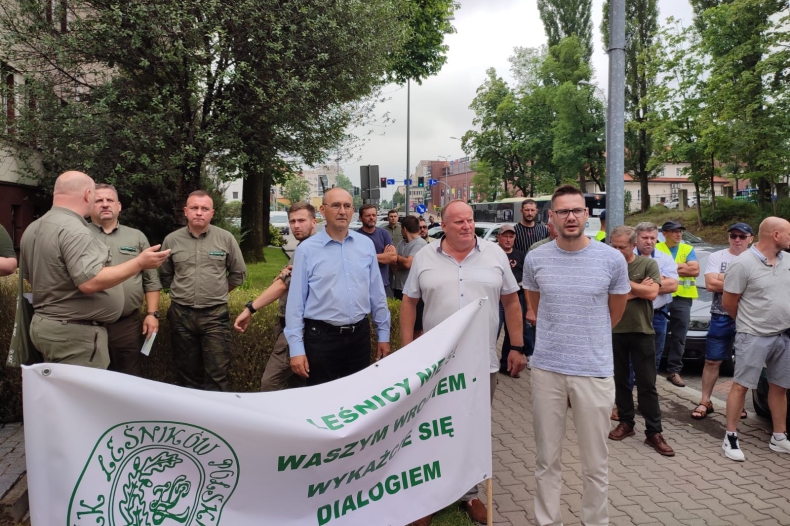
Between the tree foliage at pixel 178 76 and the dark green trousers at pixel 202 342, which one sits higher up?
the tree foliage at pixel 178 76

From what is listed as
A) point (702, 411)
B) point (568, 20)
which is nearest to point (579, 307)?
point (702, 411)

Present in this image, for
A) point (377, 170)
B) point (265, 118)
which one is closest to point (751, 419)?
point (265, 118)

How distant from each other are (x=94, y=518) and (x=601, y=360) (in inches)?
110

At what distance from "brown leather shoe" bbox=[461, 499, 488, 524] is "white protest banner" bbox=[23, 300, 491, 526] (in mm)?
645

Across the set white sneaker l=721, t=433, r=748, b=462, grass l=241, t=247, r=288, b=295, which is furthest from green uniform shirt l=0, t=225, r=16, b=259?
grass l=241, t=247, r=288, b=295

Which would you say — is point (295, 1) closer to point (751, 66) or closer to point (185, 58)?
point (185, 58)

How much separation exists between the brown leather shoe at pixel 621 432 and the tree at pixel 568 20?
4878 centimetres

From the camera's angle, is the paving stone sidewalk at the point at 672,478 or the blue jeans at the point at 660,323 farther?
the blue jeans at the point at 660,323

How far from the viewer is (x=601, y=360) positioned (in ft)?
12.3

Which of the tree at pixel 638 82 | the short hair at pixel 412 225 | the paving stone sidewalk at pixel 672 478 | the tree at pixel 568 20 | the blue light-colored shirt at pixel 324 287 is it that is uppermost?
the tree at pixel 568 20

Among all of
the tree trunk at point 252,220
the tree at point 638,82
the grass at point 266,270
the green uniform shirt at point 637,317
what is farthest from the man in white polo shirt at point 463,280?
the tree at point 638,82

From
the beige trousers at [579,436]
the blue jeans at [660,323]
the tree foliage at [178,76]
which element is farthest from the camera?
the tree foliage at [178,76]

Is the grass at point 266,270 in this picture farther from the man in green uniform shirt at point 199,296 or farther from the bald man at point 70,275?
the bald man at point 70,275

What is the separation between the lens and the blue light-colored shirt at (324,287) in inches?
167
